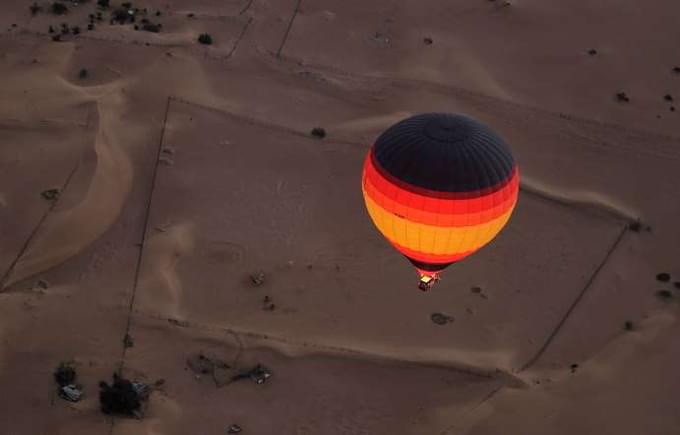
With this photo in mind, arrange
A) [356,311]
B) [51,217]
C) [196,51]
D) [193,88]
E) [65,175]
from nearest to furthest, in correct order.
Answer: [356,311]
[51,217]
[65,175]
[193,88]
[196,51]

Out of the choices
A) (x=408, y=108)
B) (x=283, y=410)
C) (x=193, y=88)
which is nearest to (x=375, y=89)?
(x=408, y=108)

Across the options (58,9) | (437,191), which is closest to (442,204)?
(437,191)

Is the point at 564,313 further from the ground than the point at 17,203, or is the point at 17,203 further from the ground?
the point at 564,313

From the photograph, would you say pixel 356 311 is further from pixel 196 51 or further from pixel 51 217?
pixel 196 51

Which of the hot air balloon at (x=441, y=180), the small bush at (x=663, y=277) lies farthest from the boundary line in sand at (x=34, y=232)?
the small bush at (x=663, y=277)

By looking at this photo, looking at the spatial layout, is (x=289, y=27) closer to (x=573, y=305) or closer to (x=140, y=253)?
(x=140, y=253)

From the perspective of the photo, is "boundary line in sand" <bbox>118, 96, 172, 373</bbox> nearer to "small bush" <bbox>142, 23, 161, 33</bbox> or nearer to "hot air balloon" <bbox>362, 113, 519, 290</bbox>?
"small bush" <bbox>142, 23, 161, 33</bbox>
